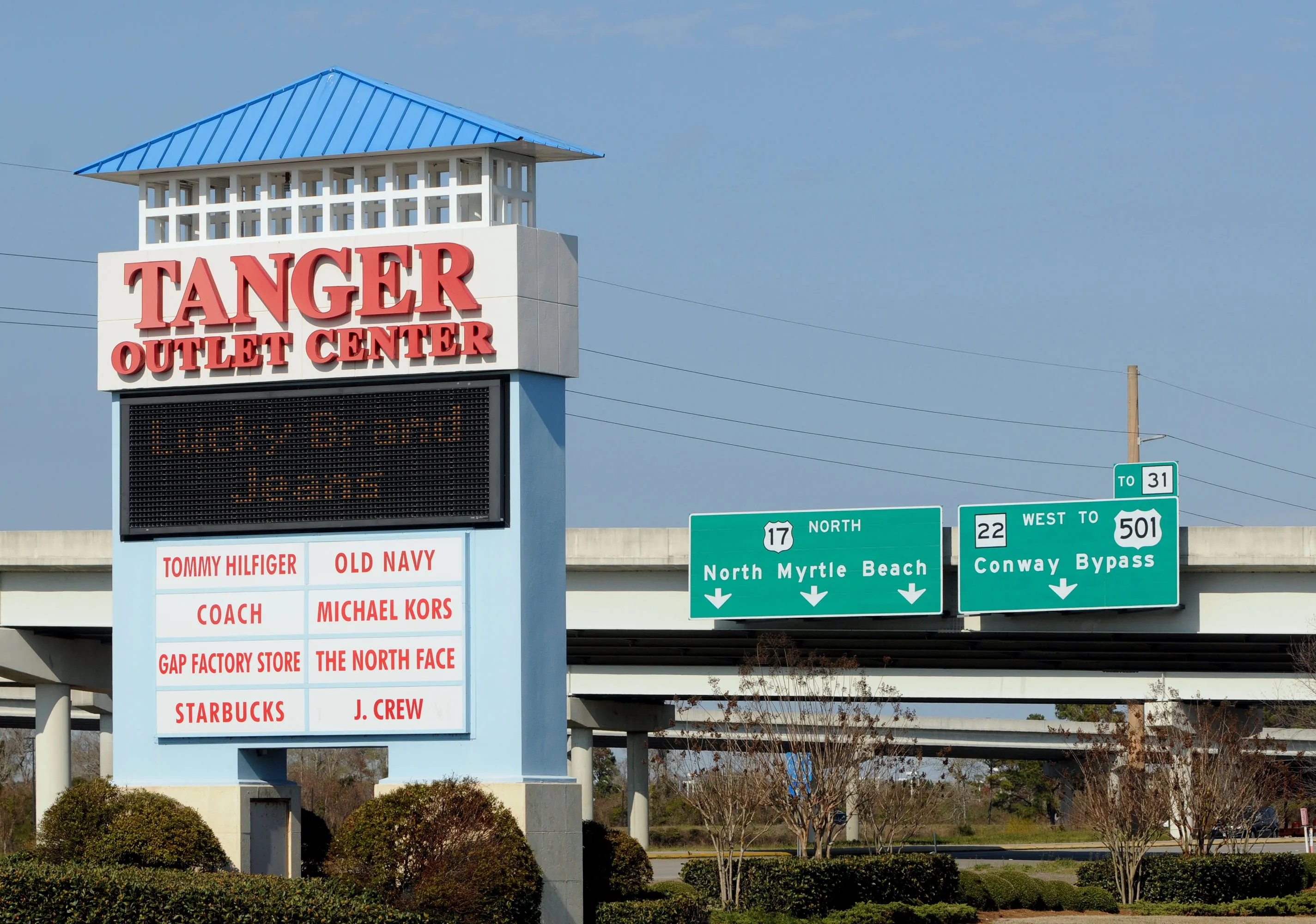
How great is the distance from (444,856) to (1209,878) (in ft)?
59.9

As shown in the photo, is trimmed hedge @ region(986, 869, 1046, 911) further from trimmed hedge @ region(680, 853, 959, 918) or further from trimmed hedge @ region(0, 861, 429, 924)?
trimmed hedge @ region(0, 861, 429, 924)

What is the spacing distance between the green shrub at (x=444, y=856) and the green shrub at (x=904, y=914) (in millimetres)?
7647

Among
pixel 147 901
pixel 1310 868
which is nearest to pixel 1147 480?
pixel 1310 868

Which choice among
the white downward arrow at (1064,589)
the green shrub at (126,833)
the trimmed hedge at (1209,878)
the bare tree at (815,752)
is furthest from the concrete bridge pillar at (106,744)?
the green shrub at (126,833)

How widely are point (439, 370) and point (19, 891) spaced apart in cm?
824

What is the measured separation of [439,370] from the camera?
24.9 m

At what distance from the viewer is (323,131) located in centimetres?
2550

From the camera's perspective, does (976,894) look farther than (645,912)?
Yes

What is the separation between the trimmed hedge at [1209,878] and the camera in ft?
117

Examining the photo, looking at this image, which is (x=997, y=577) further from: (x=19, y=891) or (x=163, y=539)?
(x=19, y=891)

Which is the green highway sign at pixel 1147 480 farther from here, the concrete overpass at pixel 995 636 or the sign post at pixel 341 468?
the sign post at pixel 341 468

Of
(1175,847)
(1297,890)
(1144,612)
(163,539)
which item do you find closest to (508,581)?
(163,539)

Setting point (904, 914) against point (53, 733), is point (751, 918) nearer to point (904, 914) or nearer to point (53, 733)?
point (904, 914)

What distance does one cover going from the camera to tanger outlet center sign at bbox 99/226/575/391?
24.8 m
